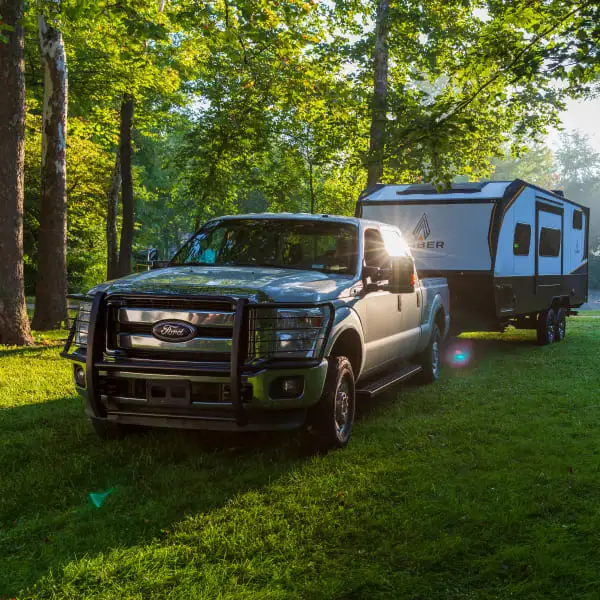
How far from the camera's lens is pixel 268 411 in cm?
555

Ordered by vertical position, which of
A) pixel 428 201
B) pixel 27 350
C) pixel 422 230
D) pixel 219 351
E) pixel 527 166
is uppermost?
pixel 527 166

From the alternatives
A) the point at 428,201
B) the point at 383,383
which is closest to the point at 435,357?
the point at 383,383

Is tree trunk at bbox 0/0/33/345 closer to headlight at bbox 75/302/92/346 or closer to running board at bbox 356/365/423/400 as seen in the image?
headlight at bbox 75/302/92/346

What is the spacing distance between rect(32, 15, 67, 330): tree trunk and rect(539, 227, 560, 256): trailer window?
31.0 feet

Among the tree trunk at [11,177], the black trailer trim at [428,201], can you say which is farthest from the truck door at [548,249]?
the tree trunk at [11,177]

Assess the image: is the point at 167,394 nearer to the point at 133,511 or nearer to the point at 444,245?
the point at 133,511

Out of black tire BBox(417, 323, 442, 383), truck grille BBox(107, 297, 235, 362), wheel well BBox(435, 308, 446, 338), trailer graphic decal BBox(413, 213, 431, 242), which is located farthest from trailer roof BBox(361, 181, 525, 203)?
truck grille BBox(107, 297, 235, 362)

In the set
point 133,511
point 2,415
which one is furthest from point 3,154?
point 133,511

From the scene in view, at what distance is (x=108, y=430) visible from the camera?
6.27m

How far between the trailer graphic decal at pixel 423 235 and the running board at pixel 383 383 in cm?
398

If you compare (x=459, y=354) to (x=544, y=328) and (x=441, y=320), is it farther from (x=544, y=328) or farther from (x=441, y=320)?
(x=441, y=320)

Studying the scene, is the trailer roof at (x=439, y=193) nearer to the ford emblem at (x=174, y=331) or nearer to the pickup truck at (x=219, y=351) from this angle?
the pickup truck at (x=219, y=351)

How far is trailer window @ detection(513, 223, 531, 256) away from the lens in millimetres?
12750

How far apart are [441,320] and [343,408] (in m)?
4.48
